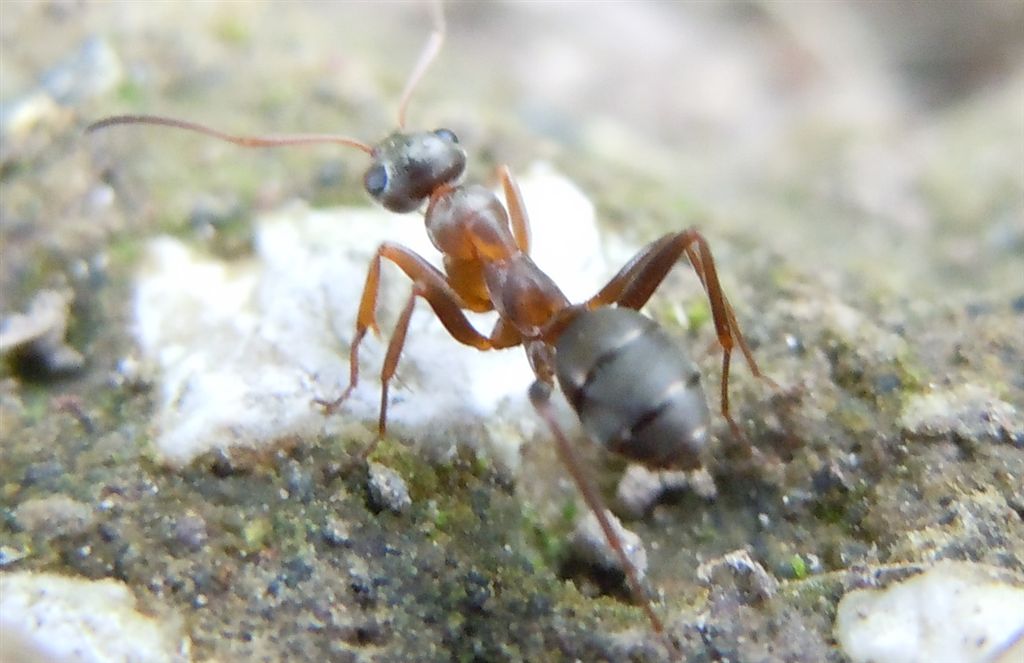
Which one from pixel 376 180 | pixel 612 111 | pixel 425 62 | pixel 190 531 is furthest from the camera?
pixel 612 111

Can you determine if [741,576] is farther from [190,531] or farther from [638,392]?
[190,531]

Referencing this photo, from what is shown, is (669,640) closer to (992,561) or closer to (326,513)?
(992,561)

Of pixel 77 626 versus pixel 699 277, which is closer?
pixel 77 626

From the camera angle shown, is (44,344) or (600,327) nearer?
(600,327)

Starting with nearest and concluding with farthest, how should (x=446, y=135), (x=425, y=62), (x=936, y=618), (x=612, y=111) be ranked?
(x=936, y=618) < (x=446, y=135) < (x=425, y=62) < (x=612, y=111)

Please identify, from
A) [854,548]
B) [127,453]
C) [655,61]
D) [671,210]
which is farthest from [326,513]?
[655,61]

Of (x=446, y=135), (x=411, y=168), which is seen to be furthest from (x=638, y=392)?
(x=446, y=135)

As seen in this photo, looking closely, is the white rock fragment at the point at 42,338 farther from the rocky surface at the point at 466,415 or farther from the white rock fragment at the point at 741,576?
the white rock fragment at the point at 741,576
